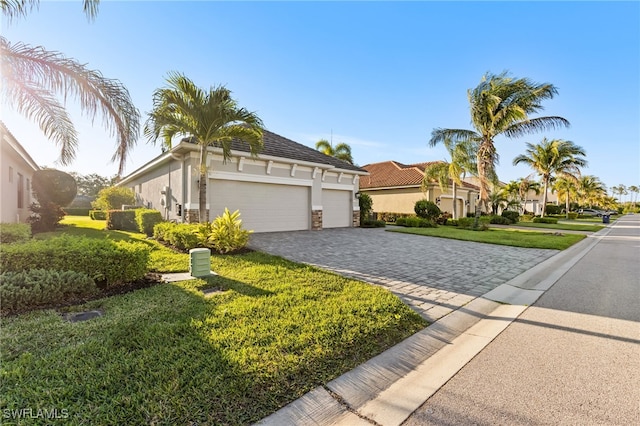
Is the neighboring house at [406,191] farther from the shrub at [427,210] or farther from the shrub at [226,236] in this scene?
the shrub at [226,236]

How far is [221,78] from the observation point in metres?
8.79

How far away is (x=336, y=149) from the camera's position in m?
26.5

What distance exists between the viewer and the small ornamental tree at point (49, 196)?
42.4 ft

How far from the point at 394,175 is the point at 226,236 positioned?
22815mm

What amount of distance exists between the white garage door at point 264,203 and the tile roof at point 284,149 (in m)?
1.48

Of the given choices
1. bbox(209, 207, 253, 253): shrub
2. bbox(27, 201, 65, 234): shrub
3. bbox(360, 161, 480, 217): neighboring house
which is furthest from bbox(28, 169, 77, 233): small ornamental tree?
bbox(360, 161, 480, 217): neighboring house

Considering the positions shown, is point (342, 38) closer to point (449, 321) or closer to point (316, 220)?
point (316, 220)

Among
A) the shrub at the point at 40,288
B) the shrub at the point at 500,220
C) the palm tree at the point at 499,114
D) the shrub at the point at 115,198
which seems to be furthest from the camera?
the shrub at the point at 500,220

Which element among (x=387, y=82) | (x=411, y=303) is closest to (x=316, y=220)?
(x=387, y=82)

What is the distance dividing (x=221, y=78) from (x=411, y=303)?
27.3ft

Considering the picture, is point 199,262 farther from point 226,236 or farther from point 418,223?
point 418,223

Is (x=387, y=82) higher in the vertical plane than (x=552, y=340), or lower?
higher

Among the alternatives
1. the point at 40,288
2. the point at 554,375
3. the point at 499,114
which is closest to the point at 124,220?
the point at 40,288

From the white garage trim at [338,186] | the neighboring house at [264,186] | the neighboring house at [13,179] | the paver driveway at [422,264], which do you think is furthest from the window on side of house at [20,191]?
the white garage trim at [338,186]
